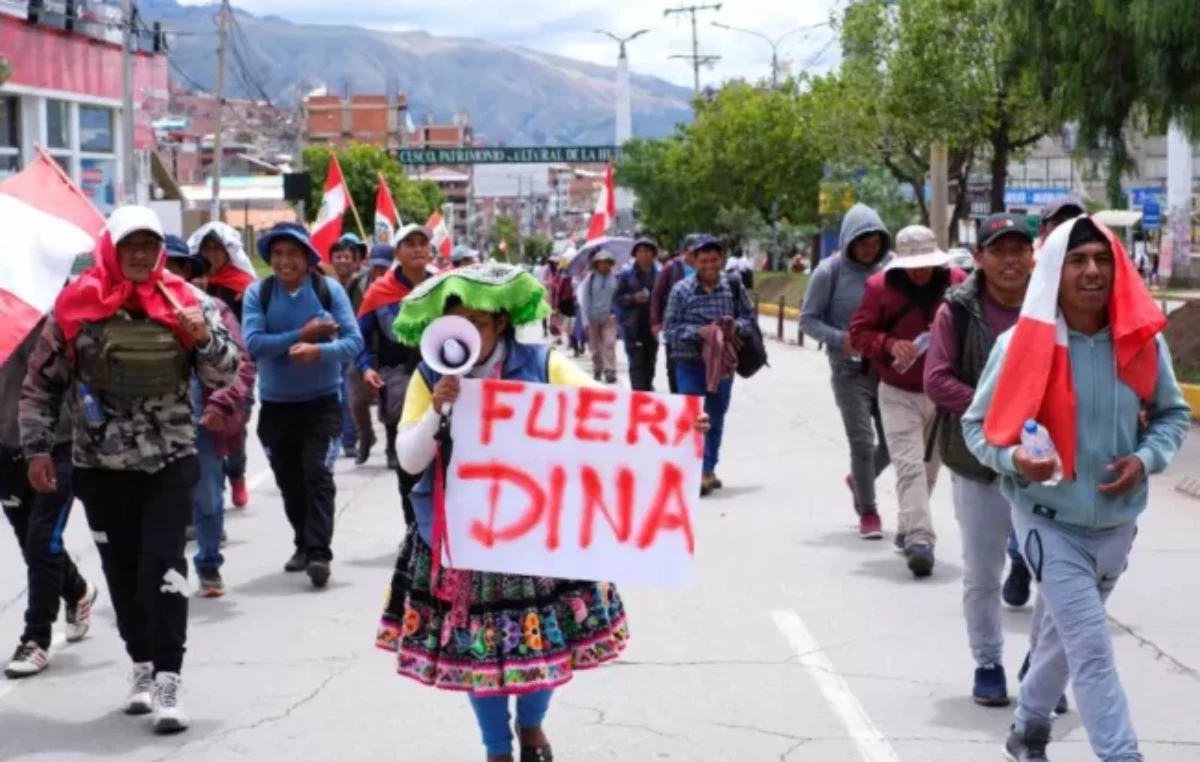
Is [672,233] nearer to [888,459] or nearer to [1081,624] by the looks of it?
[888,459]

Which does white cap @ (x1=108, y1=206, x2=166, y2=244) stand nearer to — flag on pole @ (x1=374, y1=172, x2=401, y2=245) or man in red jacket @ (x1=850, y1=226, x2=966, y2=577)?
man in red jacket @ (x1=850, y1=226, x2=966, y2=577)

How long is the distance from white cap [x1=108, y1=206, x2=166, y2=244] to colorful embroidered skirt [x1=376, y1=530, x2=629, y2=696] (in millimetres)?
1782

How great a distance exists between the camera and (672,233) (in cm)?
7994

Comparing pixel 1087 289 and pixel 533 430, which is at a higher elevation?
pixel 1087 289

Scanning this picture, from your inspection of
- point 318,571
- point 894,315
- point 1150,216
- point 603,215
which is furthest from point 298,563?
point 1150,216

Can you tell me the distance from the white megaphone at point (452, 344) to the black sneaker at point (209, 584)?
15.1 ft

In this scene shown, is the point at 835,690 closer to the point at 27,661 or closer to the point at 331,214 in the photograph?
the point at 27,661

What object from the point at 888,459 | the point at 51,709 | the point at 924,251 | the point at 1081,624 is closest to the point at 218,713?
the point at 51,709

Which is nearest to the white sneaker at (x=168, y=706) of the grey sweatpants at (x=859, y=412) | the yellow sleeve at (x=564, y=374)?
the yellow sleeve at (x=564, y=374)

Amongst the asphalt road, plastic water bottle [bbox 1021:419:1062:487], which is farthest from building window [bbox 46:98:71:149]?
plastic water bottle [bbox 1021:419:1062:487]

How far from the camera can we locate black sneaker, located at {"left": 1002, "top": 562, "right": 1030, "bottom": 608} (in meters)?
8.66

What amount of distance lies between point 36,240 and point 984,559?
377cm

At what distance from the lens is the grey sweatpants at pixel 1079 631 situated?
5.18 m

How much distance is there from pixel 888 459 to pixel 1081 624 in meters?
5.46
